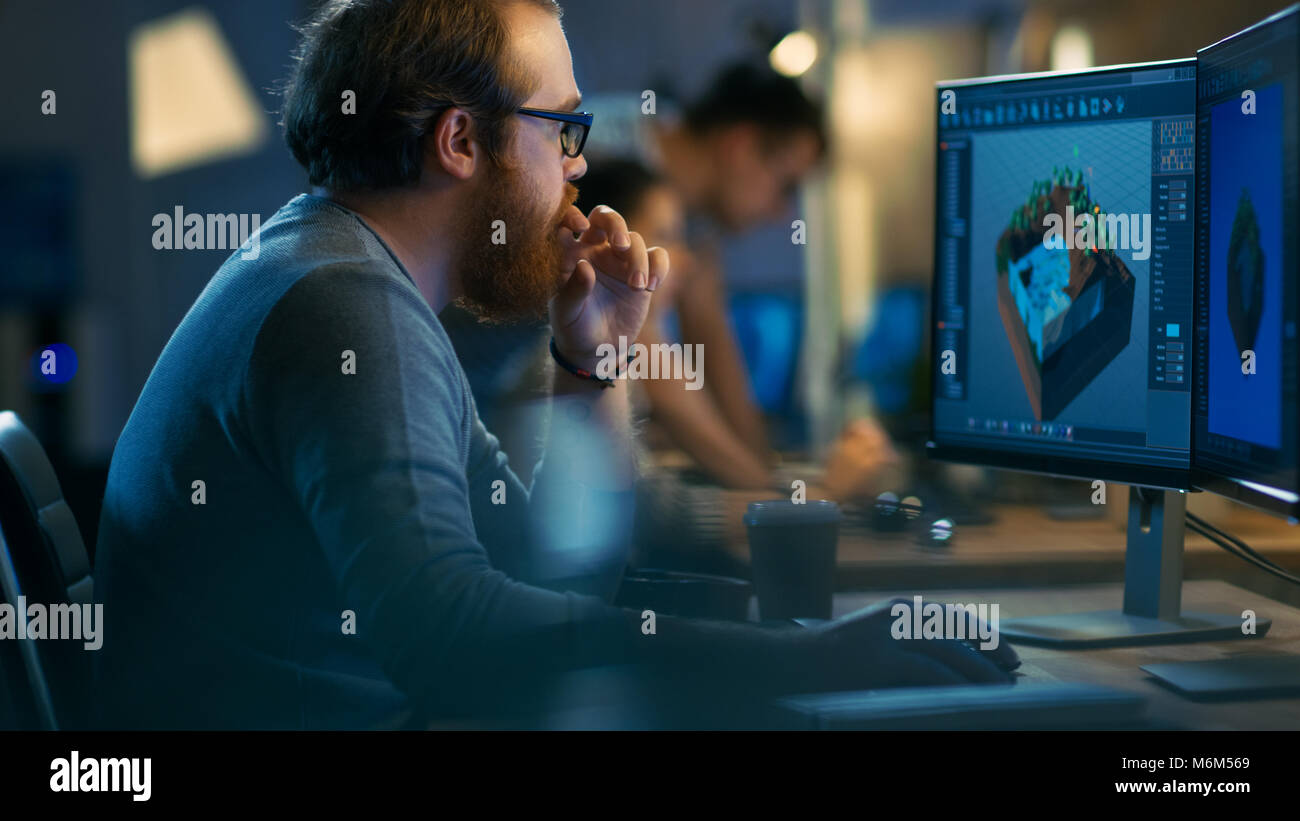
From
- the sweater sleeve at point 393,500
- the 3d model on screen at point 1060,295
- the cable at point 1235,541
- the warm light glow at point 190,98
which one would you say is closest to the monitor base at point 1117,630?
the cable at point 1235,541

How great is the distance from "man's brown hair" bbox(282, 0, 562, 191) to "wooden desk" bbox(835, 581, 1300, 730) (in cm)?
60

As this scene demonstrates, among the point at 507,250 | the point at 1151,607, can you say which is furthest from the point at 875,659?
the point at 507,250

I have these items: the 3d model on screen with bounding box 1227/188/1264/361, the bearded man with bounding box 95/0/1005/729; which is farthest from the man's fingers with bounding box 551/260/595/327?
the 3d model on screen with bounding box 1227/188/1264/361

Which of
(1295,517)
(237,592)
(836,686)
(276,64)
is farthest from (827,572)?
(276,64)

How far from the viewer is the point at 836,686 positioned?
0.81 m

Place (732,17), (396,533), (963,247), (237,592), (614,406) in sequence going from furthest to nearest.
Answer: (732,17) < (614,406) < (963,247) < (237,592) < (396,533)

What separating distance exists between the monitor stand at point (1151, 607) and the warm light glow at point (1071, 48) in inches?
125

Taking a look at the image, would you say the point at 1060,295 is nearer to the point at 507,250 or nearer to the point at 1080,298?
the point at 1080,298

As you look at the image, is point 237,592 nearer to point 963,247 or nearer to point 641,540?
point 641,540

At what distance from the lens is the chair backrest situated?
0.92m

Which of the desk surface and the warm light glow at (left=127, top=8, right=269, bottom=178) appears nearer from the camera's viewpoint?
the desk surface

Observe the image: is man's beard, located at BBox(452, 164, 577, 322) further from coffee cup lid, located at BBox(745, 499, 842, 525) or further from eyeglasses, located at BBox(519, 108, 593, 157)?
coffee cup lid, located at BBox(745, 499, 842, 525)

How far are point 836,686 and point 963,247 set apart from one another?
583 millimetres

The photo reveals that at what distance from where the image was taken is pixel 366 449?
2.54ft
